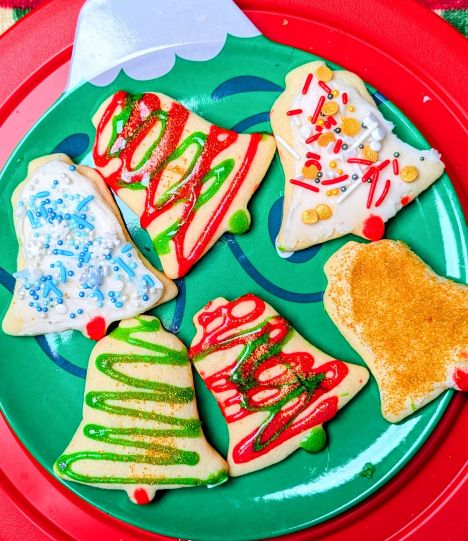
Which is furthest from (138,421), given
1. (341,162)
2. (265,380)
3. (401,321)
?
(341,162)

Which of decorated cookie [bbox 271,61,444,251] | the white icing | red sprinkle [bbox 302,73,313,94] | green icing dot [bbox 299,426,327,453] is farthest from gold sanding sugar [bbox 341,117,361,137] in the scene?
green icing dot [bbox 299,426,327,453]

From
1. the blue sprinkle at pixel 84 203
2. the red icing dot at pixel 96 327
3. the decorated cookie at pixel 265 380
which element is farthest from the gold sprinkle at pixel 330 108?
the red icing dot at pixel 96 327

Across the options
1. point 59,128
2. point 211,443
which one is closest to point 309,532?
point 211,443

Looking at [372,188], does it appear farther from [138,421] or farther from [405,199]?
[138,421]

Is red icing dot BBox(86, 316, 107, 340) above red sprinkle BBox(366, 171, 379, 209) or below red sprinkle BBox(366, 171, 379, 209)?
below

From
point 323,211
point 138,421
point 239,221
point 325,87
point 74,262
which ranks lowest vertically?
point 138,421

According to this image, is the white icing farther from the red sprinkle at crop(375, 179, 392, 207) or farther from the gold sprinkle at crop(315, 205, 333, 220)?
the red sprinkle at crop(375, 179, 392, 207)

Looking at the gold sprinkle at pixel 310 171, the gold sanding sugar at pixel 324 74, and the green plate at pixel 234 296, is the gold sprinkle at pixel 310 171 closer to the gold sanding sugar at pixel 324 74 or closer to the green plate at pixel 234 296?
the green plate at pixel 234 296

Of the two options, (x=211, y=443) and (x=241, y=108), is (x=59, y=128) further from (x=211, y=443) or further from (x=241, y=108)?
(x=211, y=443)
